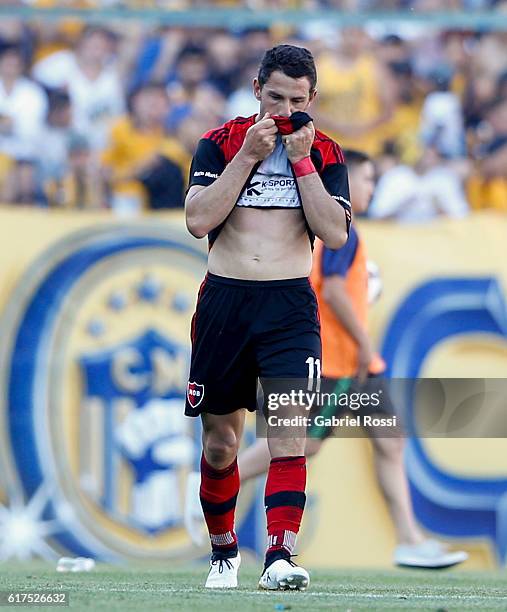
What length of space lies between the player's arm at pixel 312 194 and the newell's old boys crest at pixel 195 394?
743 millimetres

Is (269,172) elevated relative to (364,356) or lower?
lower

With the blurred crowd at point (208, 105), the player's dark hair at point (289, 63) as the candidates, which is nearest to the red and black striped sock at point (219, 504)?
the player's dark hair at point (289, 63)

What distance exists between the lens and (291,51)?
494 cm

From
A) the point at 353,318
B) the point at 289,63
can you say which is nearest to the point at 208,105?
the point at 353,318

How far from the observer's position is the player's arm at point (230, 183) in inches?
192

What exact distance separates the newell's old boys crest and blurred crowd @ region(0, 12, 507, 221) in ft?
15.1

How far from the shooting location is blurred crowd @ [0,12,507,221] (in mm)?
9727

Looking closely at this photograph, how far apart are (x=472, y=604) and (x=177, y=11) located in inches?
253

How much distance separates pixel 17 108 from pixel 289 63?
538cm

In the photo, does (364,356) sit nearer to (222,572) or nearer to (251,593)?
(222,572)

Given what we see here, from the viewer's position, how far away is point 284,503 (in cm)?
483

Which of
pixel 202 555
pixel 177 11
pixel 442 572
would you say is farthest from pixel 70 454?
pixel 177 11

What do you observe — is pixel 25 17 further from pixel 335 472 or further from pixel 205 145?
pixel 205 145

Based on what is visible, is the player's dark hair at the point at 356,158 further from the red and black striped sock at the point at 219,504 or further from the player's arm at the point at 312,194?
the red and black striped sock at the point at 219,504
